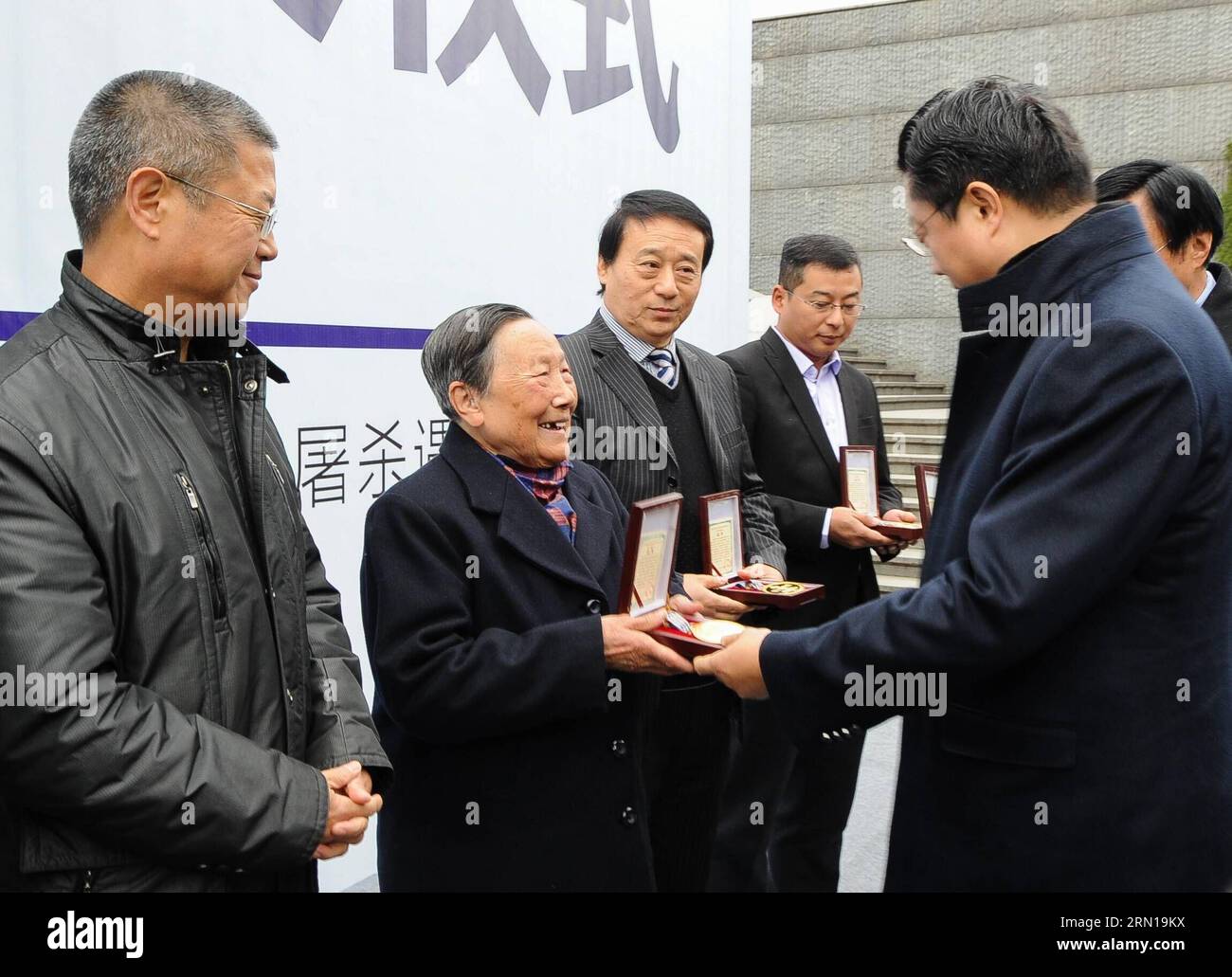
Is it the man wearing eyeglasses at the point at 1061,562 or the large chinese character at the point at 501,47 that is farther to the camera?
the large chinese character at the point at 501,47

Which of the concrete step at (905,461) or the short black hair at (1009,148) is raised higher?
the short black hair at (1009,148)

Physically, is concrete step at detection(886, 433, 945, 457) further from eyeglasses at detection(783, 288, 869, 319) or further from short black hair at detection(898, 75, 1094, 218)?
short black hair at detection(898, 75, 1094, 218)

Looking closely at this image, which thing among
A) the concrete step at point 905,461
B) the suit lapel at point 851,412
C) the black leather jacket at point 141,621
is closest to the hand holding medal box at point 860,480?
the suit lapel at point 851,412

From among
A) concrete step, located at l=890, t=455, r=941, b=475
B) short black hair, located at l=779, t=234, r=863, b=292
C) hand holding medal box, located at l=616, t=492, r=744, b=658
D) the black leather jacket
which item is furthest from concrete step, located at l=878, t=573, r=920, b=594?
the black leather jacket

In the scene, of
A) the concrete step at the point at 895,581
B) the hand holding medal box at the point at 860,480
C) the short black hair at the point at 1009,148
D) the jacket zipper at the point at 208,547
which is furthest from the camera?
the concrete step at the point at 895,581

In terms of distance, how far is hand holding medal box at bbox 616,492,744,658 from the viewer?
84.9 inches

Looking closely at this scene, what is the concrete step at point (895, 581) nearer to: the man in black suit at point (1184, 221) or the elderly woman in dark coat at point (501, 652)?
the man in black suit at point (1184, 221)

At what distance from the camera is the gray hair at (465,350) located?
2240 millimetres

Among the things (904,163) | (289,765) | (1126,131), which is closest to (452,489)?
(289,765)

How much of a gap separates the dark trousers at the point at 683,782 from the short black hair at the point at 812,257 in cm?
166

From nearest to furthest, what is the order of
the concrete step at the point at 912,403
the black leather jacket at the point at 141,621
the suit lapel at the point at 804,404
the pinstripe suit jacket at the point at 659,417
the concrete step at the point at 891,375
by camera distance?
the black leather jacket at the point at 141,621 → the pinstripe suit jacket at the point at 659,417 → the suit lapel at the point at 804,404 → the concrete step at the point at 912,403 → the concrete step at the point at 891,375

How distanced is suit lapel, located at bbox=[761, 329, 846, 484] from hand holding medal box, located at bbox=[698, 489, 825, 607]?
2.77 ft

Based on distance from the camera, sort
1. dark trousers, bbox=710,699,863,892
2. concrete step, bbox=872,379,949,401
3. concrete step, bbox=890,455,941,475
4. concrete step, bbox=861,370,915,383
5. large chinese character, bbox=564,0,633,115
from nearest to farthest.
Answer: dark trousers, bbox=710,699,863,892, large chinese character, bbox=564,0,633,115, concrete step, bbox=890,455,941,475, concrete step, bbox=872,379,949,401, concrete step, bbox=861,370,915,383

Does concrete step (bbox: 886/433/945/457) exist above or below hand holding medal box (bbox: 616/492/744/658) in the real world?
above
